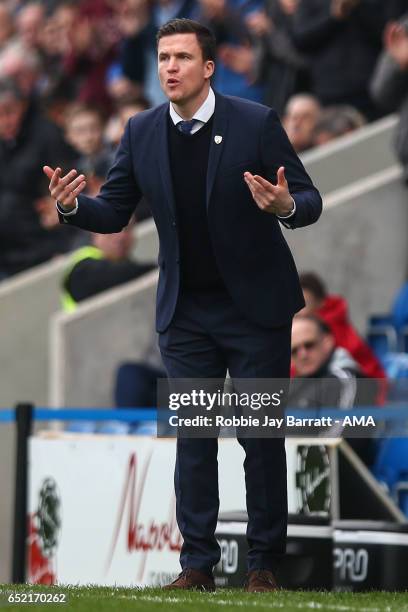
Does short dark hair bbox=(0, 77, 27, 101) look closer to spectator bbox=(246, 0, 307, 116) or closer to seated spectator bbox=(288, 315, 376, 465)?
spectator bbox=(246, 0, 307, 116)

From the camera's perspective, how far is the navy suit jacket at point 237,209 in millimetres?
6250

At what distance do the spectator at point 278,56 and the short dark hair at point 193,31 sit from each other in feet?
21.5

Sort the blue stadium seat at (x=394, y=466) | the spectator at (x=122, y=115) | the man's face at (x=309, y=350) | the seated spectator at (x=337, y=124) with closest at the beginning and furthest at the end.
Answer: the man's face at (x=309, y=350) → the blue stadium seat at (x=394, y=466) → the seated spectator at (x=337, y=124) → the spectator at (x=122, y=115)

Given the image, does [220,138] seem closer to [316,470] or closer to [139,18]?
[316,470]

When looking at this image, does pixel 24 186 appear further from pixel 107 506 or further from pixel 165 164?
pixel 165 164

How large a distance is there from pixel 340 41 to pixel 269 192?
668cm

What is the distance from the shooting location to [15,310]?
12953 mm

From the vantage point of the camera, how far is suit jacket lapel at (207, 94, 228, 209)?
6.23m

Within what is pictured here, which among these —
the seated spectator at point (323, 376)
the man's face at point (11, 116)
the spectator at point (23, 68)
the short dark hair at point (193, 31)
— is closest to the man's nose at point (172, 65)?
the short dark hair at point (193, 31)

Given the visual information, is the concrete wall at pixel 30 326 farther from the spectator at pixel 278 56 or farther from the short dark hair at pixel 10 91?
the short dark hair at pixel 10 91

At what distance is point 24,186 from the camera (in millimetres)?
14695

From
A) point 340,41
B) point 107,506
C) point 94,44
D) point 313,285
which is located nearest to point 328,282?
point 313,285

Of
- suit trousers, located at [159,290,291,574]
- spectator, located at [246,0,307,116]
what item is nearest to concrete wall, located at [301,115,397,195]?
spectator, located at [246,0,307,116]

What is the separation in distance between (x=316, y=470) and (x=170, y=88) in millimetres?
2508
